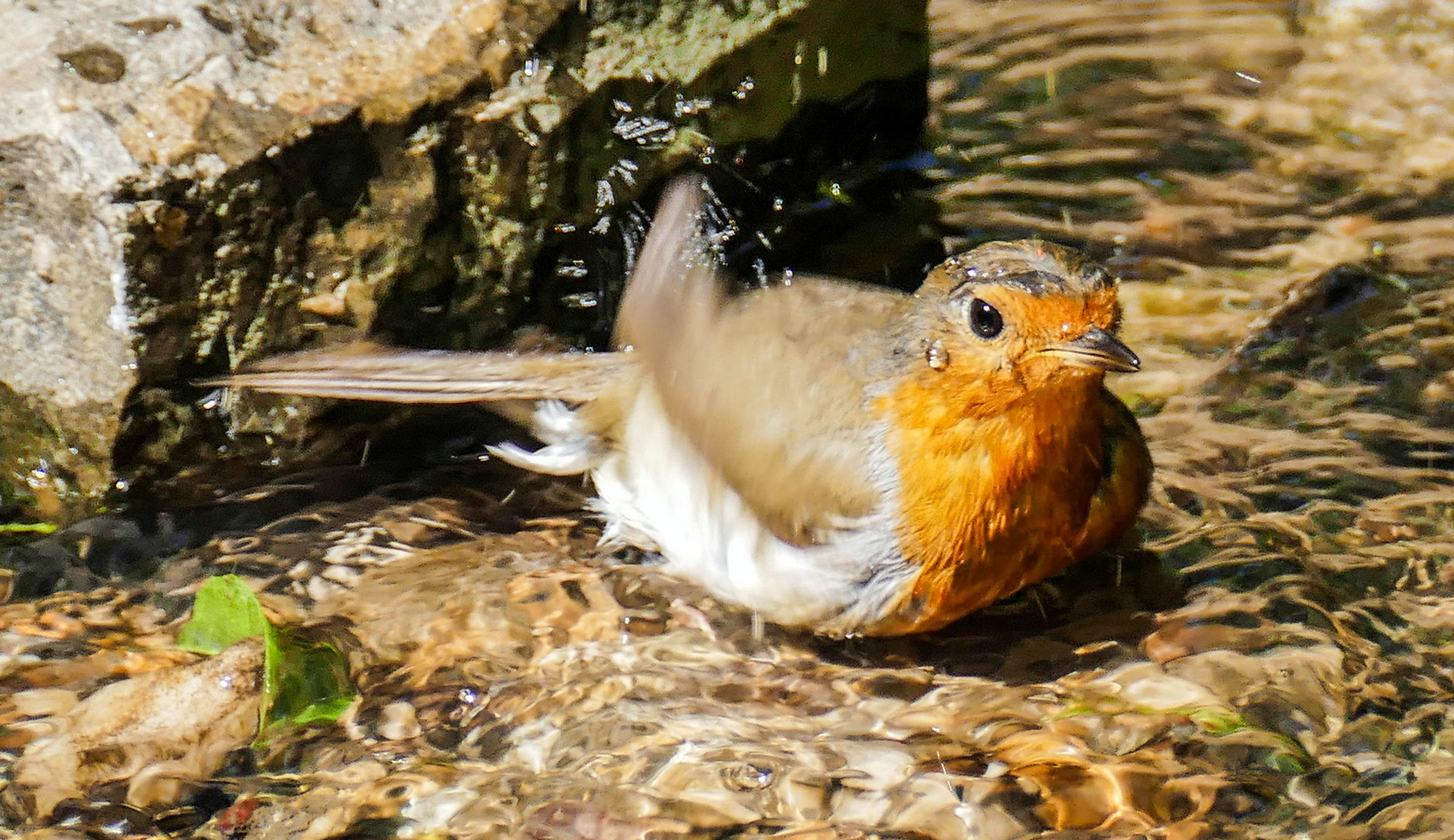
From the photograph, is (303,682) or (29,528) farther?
(29,528)

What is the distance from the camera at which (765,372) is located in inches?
172

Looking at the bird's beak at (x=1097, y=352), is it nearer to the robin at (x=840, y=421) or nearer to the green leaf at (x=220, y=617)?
the robin at (x=840, y=421)

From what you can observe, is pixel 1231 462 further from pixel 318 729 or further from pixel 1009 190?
pixel 318 729

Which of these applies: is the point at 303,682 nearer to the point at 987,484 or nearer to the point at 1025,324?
the point at 987,484

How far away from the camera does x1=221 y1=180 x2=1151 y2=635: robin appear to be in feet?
12.4

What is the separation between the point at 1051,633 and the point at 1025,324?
1.06 meters

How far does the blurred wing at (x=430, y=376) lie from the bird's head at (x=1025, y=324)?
152 centimetres

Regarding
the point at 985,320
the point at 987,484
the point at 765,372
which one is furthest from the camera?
the point at 765,372

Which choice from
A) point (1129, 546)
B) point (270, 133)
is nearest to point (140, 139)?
point (270, 133)

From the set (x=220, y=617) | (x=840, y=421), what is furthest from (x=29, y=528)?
(x=840, y=421)

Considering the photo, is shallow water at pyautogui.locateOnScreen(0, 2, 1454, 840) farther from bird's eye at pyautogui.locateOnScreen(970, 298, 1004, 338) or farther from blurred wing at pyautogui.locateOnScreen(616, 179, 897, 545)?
bird's eye at pyautogui.locateOnScreen(970, 298, 1004, 338)

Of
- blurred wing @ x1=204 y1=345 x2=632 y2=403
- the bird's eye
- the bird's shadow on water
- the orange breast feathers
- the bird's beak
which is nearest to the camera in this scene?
the bird's beak

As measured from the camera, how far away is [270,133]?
426 centimetres

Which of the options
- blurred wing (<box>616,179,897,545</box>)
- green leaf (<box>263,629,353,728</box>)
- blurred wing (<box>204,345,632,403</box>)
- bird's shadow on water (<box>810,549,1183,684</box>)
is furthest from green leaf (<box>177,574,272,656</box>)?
bird's shadow on water (<box>810,549,1183,684</box>)
